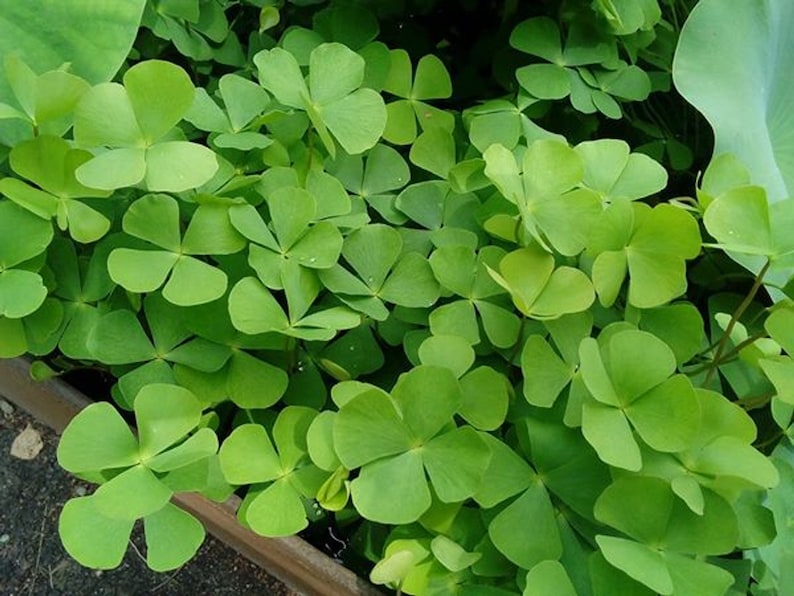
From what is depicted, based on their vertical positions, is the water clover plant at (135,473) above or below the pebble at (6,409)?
above

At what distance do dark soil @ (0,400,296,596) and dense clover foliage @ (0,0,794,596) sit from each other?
36cm

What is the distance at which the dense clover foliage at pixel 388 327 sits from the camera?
19.8 inches

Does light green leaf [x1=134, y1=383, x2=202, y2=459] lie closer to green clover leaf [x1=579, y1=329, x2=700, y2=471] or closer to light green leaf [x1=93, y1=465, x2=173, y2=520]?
light green leaf [x1=93, y1=465, x2=173, y2=520]

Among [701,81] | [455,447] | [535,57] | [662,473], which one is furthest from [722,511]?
[535,57]

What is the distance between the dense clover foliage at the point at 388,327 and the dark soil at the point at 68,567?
361 millimetres

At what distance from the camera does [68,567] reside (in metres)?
0.98

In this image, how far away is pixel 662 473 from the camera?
20.0 inches

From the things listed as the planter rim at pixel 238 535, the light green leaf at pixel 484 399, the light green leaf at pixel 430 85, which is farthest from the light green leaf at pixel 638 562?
the light green leaf at pixel 430 85

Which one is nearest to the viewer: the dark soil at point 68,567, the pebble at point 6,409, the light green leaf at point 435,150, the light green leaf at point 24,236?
the light green leaf at point 24,236

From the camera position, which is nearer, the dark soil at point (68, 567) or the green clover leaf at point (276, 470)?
the green clover leaf at point (276, 470)

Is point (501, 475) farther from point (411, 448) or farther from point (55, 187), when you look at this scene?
point (55, 187)

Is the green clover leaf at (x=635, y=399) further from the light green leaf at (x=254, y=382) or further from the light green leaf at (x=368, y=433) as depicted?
the light green leaf at (x=254, y=382)

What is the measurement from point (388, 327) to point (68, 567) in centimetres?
59

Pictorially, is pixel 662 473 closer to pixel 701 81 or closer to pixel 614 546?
pixel 614 546
